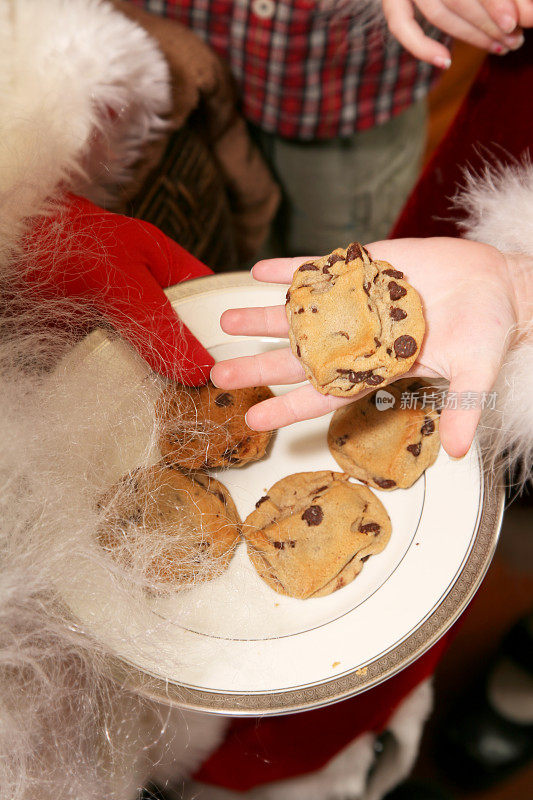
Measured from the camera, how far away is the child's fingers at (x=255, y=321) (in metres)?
0.79

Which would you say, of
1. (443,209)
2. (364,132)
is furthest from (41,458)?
(364,132)

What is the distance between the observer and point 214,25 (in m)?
1.17

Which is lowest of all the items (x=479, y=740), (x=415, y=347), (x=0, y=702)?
(x=479, y=740)

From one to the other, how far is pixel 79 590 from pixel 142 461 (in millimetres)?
160

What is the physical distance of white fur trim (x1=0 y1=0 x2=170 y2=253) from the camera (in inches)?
28.4

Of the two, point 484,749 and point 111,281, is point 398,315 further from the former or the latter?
point 484,749

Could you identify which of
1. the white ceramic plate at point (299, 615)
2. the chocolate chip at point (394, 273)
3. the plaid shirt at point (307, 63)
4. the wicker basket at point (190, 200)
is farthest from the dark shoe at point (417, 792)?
the plaid shirt at point (307, 63)

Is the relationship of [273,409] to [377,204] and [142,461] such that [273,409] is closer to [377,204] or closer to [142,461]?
[142,461]

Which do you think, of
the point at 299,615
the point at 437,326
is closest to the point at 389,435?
the point at 437,326

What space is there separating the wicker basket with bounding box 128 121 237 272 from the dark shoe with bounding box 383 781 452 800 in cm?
100

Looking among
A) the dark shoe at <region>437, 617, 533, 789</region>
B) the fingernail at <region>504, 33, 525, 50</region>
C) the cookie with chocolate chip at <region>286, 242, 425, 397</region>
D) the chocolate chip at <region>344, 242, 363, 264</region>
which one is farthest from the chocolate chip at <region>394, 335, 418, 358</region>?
the dark shoe at <region>437, 617, 533, 789</region>

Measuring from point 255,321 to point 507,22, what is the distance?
1.89 ft

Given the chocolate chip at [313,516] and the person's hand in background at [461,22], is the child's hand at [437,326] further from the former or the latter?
the person's hand in background at [461,22]

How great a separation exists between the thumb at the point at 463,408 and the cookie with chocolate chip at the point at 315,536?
15 centimetres
